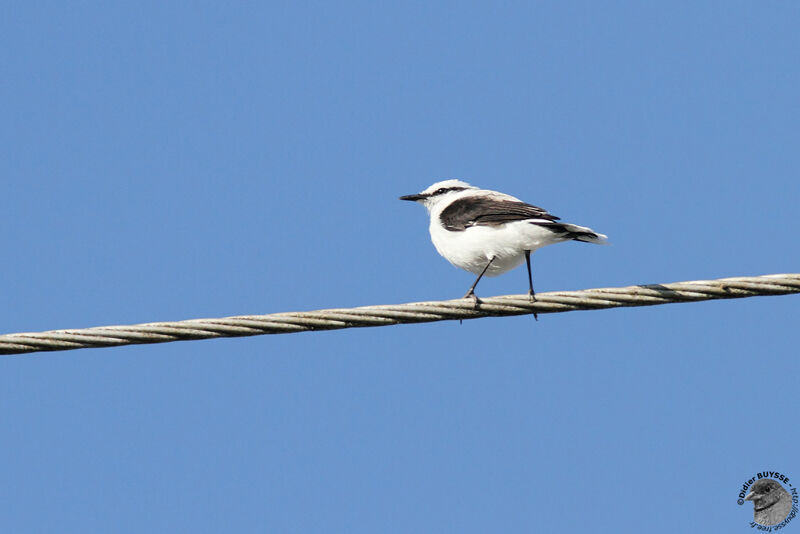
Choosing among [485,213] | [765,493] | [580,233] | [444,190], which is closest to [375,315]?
[580,233]

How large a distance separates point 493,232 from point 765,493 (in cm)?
311

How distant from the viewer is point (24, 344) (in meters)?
5.19

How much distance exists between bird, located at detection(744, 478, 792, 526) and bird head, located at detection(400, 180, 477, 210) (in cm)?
375

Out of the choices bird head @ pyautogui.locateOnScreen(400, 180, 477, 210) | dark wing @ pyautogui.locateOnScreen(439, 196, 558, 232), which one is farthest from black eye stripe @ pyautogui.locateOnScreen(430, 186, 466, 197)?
dark wing @ pyautogui.locateOnScreen(439, 196, 558, 232)

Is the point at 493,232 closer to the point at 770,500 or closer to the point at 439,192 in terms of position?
the point at 439,192

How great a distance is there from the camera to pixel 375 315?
5.15m

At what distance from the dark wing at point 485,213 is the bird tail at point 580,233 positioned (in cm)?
8

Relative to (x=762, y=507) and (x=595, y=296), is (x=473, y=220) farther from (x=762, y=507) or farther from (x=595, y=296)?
(x=762, y=507)

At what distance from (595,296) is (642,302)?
29 centimetres

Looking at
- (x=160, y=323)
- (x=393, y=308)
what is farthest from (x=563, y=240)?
(x=160, y=323)

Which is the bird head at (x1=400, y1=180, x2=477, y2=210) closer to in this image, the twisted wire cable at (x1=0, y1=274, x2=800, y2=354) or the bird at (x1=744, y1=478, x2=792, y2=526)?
the twisted wire cable at (x1=0, y1=274, x2=800, y2=354)

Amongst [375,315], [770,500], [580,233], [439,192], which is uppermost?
[439,192]

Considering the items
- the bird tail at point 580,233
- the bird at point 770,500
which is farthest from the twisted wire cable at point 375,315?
the bird at point 770,500

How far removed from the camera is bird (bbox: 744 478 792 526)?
7211mm
